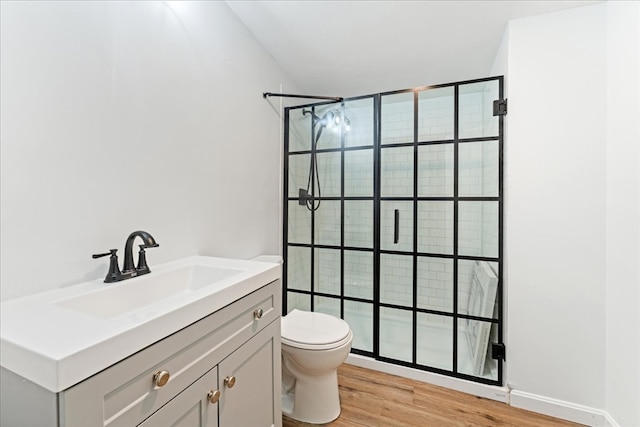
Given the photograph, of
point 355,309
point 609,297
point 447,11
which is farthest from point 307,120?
point 609,297

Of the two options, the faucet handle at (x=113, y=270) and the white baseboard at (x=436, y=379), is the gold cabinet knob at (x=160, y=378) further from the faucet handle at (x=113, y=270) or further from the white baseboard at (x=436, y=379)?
the white baseboard at (x=436, y=379)

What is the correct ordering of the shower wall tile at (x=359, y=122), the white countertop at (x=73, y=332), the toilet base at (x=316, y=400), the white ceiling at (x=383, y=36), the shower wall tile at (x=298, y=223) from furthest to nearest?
the shower wall tile at (x=298, y=223), the shower wall tile at (x=359, y=122), the white ceiling at (x=383, y=36), the toilet base at (x=316, y=400), the white countertop at (x=73, y=332)

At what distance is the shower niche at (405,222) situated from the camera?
192 cm

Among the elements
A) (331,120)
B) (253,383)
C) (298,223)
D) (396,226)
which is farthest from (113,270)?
(331,120)

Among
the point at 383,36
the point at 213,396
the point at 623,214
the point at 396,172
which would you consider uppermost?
the point at 383,36

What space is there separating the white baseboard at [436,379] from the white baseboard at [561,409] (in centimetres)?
8

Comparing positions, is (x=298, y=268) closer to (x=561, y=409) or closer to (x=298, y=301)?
(x=298, y=301)

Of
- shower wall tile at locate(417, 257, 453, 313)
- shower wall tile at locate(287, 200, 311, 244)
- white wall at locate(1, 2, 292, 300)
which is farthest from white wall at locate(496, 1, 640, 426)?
white wall at locate(1, 2, 292, 300)

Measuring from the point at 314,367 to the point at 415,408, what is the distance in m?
0.72

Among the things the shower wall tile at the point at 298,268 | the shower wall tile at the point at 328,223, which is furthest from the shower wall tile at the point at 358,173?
the shower wall tile at the point at 298,268

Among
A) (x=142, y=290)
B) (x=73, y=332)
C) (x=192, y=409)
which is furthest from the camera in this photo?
(x=142, y=290)

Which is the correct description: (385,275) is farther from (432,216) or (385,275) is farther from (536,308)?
(536,308)

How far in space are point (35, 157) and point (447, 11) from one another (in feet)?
7.16

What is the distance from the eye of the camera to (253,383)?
1.14m
